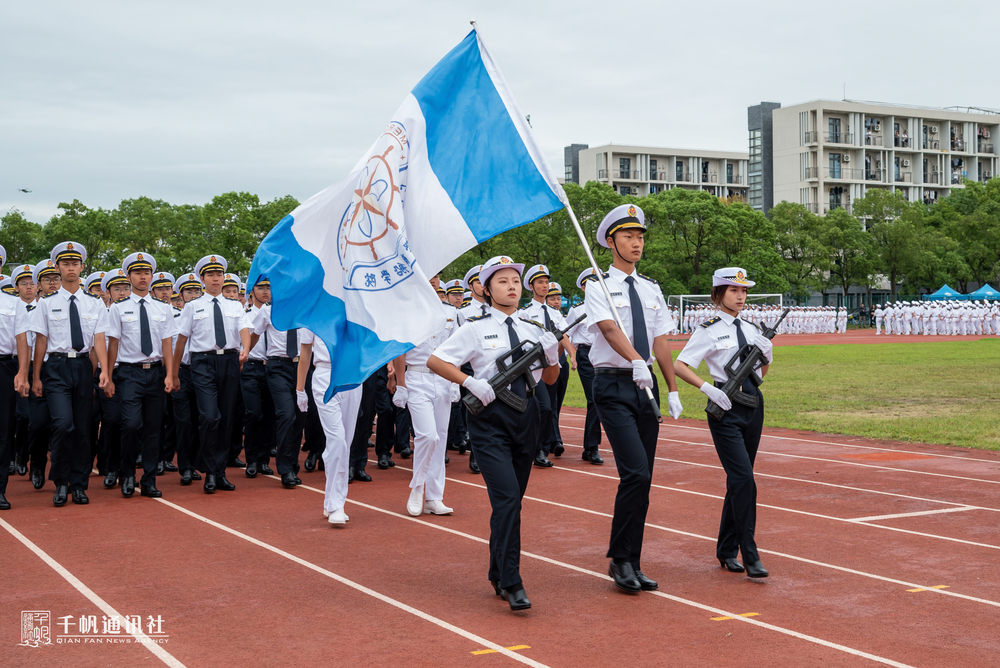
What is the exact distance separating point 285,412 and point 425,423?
2.43 meters

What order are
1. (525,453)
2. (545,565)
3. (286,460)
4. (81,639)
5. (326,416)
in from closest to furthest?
(81,639) < (525,453) < (545,565) < (326,416) < (286,460)

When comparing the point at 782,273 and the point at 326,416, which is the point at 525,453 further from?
the point at 782,273

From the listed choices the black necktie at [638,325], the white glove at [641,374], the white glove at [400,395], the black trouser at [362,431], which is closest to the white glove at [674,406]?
the white glove at [641,374]

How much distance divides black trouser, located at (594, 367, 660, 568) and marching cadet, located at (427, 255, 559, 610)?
0.39 meters

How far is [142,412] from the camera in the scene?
32.7ft

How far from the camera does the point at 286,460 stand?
Answer: 11.0 metres

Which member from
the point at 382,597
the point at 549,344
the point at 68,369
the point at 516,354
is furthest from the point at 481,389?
the point at 68,369

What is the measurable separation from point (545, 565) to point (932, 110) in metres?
88.2

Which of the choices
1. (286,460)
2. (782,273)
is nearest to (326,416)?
(286,460)

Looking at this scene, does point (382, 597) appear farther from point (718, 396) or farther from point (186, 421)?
point (186, 421)

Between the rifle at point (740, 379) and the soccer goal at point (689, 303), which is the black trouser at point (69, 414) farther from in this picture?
the soccer goal at point (689, 303)

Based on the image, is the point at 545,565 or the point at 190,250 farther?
the point at 190,250

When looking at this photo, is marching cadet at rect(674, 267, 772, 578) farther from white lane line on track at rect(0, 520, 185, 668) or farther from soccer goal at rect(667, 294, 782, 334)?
soccer goal at rect(667, 294, 782, 334)

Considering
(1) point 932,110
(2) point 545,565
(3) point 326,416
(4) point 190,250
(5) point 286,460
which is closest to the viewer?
(2) point 545,565
